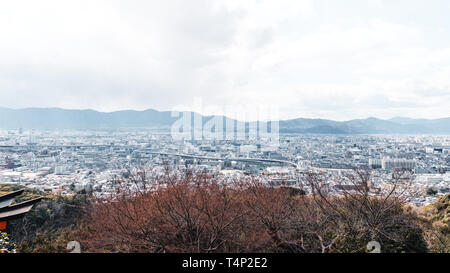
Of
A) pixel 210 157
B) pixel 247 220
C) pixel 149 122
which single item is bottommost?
pixel 247 220

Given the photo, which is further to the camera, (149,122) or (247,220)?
(149,122)

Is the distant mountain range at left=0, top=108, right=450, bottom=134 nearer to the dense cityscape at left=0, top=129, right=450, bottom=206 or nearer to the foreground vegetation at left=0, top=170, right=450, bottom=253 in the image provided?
the dense cityscape at left=0, top=129, right=450, bottom=206

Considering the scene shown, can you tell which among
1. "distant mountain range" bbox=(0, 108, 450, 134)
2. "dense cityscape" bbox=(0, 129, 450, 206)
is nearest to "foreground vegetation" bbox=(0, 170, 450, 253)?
"dense cityscape" bbox=(0, 129, 450, 206)

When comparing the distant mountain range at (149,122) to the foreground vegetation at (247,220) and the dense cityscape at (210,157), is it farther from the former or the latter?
the foreground vegetation at (247,220)

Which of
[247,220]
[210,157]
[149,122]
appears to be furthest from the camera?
[149,122]

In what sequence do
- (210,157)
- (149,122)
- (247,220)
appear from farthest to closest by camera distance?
(149,122) → (210,157) → (247,220)

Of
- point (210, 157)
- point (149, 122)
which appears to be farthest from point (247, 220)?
point (149, 122)

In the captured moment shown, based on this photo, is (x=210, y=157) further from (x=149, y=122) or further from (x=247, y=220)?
(x=149, y=122)

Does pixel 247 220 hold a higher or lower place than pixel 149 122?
lower
